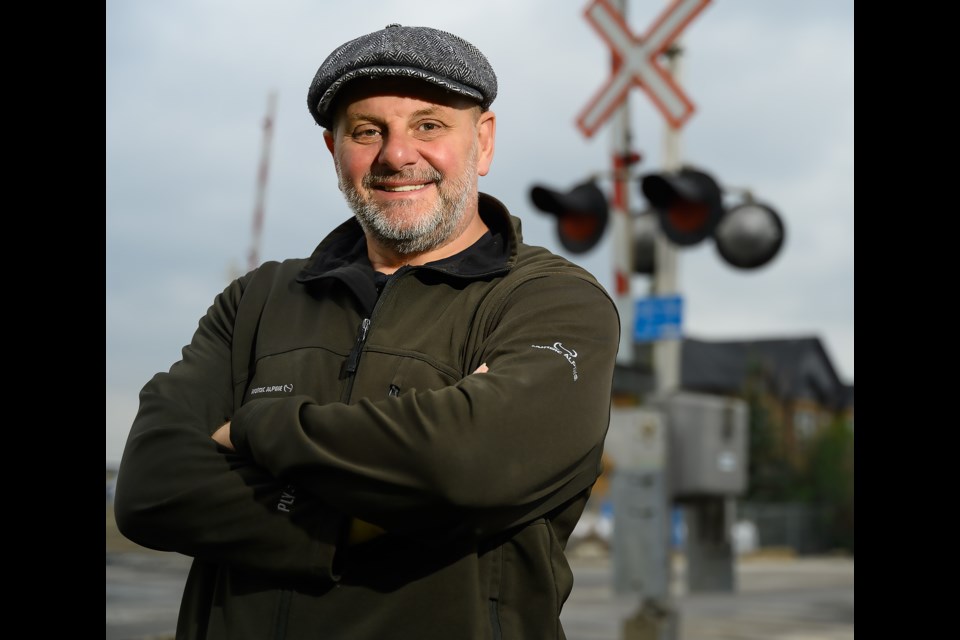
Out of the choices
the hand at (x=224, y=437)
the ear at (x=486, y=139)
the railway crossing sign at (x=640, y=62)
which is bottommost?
the hand at (x=224, y=437)

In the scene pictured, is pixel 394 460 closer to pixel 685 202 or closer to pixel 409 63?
pixel 409 63

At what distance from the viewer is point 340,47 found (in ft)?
7.81

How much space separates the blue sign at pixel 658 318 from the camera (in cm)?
743

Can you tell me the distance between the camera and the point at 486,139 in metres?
2.52

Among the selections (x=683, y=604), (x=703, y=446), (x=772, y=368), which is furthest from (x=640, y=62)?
(x=772, y=368)

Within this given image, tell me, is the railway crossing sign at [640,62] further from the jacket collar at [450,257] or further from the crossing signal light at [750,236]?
the jacket collar at [450,257]

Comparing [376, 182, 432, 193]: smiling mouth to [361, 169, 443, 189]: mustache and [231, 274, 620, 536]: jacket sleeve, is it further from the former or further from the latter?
[231, 274, 620, 536]: jacket sleeve

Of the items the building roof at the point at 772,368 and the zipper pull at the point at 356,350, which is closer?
the zipper pull at the point at 356,350

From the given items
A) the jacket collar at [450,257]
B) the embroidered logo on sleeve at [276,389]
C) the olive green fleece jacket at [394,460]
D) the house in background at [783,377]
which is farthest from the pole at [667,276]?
the house in background at [783,377]

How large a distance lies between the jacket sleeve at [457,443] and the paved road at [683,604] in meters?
1.81

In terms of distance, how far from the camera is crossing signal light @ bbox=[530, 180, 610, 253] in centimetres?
716

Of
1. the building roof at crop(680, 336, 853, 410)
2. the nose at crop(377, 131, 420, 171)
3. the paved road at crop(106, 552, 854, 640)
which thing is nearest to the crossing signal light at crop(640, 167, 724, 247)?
the paved road at crop(106, 552, 854, 640)
